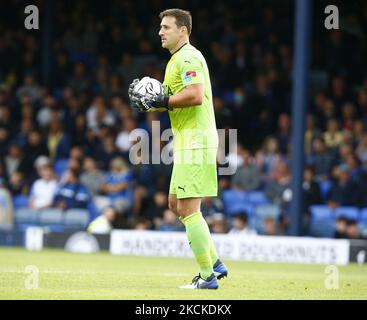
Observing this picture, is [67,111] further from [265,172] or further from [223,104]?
[265,172]

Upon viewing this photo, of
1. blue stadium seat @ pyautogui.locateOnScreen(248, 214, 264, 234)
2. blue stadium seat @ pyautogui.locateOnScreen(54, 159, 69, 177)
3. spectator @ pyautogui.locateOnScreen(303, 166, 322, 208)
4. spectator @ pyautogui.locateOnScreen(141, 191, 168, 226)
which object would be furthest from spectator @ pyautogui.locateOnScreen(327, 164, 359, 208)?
blue stadium seat @ pyautogui.locateOnScreen(54, 159, 69, 177)

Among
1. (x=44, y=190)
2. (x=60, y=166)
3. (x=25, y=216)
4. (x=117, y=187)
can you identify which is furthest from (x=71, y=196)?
(x=60, y=166)

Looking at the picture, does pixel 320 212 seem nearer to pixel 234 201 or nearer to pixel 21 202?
pixel 234 201

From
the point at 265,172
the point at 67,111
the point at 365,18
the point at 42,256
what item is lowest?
the point at 42,256

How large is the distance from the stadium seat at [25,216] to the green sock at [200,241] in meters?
8.66

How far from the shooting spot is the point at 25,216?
1639cm

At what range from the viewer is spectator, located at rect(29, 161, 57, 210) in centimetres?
1623

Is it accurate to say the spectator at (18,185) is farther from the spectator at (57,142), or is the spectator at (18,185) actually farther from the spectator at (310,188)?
the spectator at (310,188)

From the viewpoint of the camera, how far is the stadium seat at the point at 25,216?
16.3 metres

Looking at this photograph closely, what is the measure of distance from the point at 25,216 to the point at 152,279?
765 centimetres

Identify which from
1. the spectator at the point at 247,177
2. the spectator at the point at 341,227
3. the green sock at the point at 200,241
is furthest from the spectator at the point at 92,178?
the green sock at the point at 200,241

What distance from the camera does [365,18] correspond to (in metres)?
18.7
